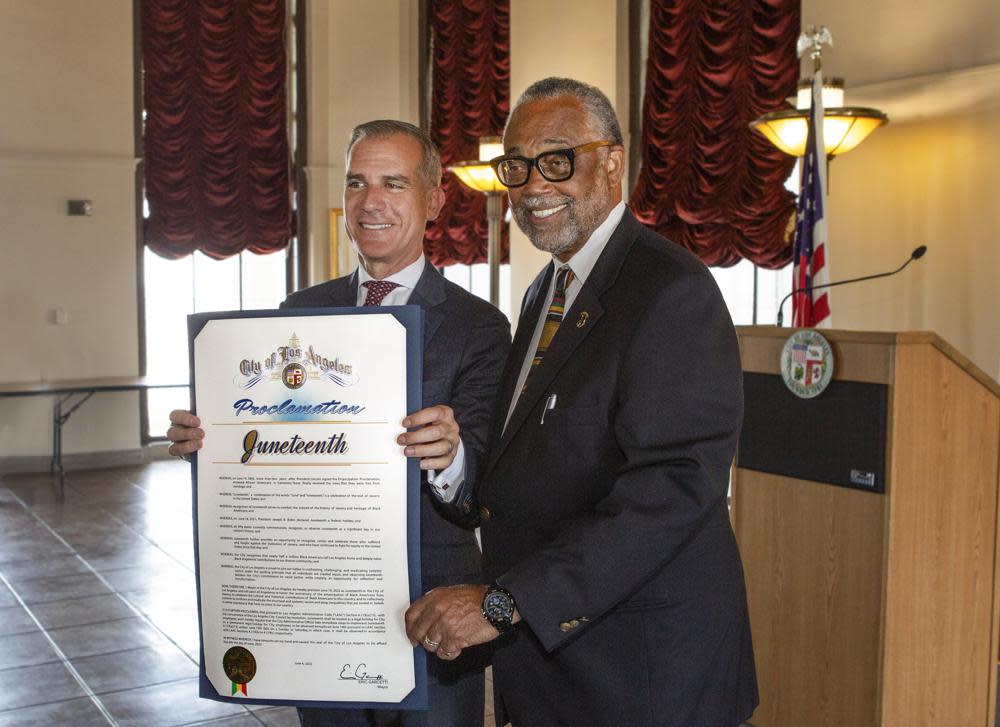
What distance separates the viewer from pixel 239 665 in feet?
5.86

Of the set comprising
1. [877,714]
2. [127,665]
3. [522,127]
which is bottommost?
[127,665]

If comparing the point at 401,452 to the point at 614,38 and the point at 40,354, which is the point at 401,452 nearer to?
the point at 614,38

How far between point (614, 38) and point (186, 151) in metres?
4.81

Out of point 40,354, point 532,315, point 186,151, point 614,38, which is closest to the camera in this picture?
point 532,315

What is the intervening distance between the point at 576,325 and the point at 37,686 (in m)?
3.85

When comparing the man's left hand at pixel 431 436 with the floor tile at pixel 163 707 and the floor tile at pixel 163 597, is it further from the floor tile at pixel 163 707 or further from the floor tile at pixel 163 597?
the floor tile at pixel 163 597

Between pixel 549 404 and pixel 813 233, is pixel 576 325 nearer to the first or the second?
pixel 549 404

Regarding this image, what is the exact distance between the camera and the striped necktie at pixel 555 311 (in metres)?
1.80

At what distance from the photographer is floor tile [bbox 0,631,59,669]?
15.9 feet

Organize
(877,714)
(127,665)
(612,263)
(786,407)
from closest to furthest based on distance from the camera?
1. (612,263)
2. (877,714)
3. (786,407)
4. (127,665)

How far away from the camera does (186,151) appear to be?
434 inches

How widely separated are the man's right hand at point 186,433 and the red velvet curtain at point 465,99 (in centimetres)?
904

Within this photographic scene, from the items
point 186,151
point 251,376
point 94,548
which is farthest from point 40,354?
point 251,376
